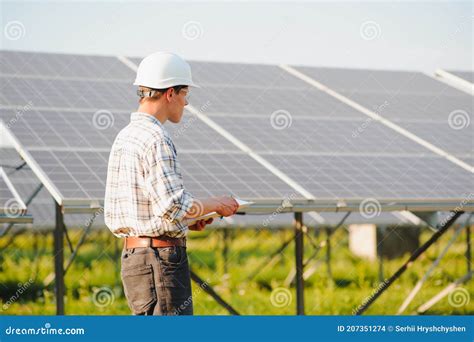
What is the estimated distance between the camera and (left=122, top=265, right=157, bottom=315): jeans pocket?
4.92 m

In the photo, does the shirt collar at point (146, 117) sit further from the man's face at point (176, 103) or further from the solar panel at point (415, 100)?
the solar panel at point (415, 100)

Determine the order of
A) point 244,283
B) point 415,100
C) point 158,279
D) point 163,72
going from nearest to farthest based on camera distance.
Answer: point 158,279
point 163,72
point 415,100
point 244,283

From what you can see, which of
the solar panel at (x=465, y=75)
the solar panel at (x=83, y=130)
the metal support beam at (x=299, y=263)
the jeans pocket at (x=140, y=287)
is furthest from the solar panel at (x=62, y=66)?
the jeans pocket at (x=140, y=287)

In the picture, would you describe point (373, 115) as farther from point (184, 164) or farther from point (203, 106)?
point (184, 164)

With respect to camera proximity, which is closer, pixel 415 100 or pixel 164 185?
pixel 164 185

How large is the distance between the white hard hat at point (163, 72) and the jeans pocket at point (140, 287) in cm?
95

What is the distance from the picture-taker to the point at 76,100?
10492 mm

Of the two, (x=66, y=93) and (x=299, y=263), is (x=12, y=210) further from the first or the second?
(x=299, y=263)

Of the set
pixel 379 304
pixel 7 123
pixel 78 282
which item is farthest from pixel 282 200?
pixel 78 282

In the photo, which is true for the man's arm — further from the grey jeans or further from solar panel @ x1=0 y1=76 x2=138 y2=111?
solar panel @ x1=0 y1=76 x2=138 y2=111

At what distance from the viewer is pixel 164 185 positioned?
188 inches

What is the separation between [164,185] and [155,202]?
0.32 feet

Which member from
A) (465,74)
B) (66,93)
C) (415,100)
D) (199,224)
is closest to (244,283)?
(465,74)

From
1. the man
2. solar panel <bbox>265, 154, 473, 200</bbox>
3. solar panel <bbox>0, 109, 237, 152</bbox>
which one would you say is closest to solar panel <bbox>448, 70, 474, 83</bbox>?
solar panel <bbox>265, 154, 473, 200</bbox>
